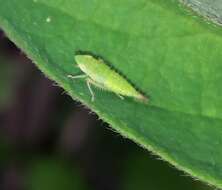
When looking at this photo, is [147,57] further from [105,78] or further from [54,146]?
[54,146]

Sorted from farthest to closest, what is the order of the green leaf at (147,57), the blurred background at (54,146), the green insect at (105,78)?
the blurred background at (54,146) → the green insect at (105,78) → the green leaf at (147,57)

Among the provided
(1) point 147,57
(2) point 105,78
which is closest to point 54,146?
(2) point 105,78

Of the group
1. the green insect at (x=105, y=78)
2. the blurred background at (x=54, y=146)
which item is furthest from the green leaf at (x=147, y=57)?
the blurred background at (x=54, y=146)

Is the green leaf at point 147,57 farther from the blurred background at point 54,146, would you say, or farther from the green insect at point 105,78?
the blurred background at point 54,146

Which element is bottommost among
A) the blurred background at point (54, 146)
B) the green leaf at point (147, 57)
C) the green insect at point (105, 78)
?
the blurred background at point (54, 146)

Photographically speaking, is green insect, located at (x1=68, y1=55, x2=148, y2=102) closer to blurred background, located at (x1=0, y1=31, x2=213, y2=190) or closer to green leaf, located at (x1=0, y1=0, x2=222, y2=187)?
green leaf, located at (x1=0, y1=0, x2=222, y2=187)

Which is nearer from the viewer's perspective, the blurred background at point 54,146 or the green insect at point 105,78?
the green insect at point 105,78
